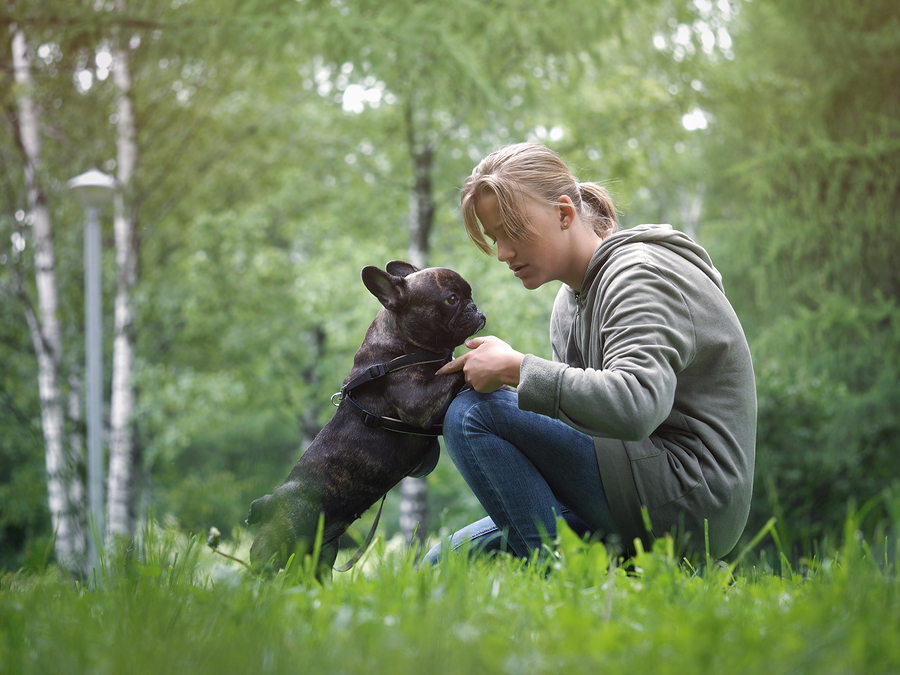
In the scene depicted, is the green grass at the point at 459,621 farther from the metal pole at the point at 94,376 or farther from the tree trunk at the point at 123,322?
the tree trunk at the point at 123,322

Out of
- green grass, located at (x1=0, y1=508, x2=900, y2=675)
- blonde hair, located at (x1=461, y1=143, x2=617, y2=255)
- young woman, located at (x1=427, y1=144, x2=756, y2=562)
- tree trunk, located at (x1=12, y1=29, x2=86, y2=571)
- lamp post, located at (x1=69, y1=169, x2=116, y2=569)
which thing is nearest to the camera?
green grass, located at (x1=0, y1=508, x2=900, y2=675)

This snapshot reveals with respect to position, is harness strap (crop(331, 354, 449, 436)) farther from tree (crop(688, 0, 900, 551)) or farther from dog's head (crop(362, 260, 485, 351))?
tree (crop(688, 0, 900, 551))

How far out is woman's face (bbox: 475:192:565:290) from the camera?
2436 mm

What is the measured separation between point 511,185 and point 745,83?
8.46 meters

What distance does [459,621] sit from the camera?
1309 mm

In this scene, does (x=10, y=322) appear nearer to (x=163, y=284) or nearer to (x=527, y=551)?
(x=163, y=284)

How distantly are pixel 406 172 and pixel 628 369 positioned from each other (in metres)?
8.39

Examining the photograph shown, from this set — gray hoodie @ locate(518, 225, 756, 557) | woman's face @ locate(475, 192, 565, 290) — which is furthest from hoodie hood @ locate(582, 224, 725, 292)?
woman's face @ locate(475, 192, 565, 290)

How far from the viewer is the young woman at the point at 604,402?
2018 millimetres

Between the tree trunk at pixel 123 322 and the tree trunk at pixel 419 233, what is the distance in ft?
12.4

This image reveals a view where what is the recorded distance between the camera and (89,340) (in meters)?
7.67

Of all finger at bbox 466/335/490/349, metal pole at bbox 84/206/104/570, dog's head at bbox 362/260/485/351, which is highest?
dog's head at bbox 362/260/485/351

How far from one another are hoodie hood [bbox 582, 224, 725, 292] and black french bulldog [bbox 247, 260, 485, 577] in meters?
0.52

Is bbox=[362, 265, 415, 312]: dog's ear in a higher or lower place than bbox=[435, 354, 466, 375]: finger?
higher
